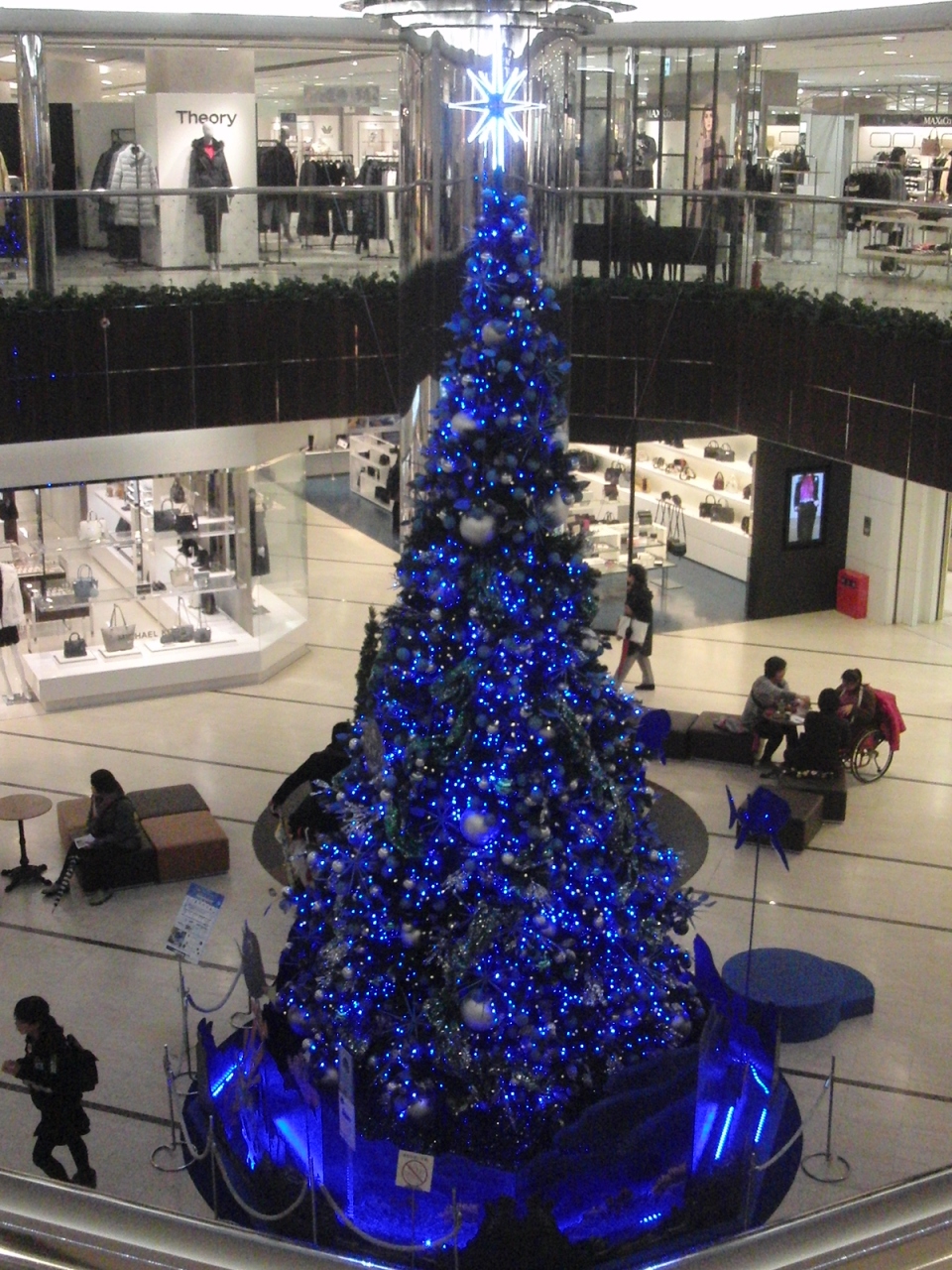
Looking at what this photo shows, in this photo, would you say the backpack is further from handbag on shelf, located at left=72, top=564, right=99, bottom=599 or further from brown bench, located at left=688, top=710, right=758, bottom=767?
handbag on shelf, located at left=72, top=564, right=99, bottom=599

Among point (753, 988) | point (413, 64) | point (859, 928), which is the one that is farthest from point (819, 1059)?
point (413, 64)

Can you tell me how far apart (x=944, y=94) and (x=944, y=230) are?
42.8ft

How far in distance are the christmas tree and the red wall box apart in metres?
10.1

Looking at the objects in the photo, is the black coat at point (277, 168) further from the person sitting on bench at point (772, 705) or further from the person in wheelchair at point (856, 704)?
the person in wheelchair at point (856, 704)

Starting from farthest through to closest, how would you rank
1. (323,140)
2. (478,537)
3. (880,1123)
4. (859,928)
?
(323,140) → (859,928) → (880,1123) → (478,537)

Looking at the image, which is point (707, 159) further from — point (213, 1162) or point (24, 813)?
point (213, 1162)

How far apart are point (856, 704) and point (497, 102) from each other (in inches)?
202

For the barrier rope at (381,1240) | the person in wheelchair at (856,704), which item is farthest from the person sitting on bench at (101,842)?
the person in wheelchair at (856,704)

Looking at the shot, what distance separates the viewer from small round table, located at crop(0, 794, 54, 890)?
9.42 meters

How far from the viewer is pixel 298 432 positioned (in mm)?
14148

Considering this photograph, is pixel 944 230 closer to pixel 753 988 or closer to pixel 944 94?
pixel 753 988

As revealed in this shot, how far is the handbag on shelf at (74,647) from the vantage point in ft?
43.4

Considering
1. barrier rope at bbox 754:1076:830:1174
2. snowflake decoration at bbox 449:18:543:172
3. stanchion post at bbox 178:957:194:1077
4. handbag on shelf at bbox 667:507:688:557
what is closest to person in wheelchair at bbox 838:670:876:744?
barrier rope at bbox 754:1076:830:1174

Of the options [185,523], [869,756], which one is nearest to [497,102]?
[869,756]
